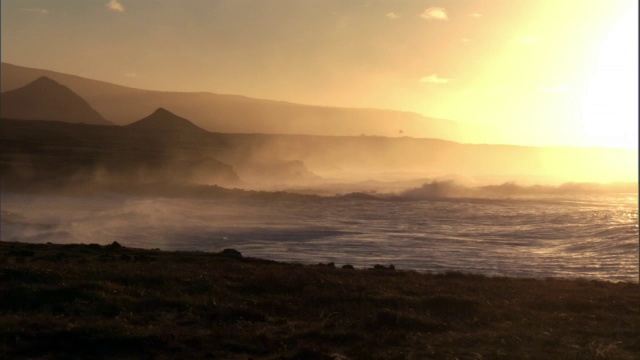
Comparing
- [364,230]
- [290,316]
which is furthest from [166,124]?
[290,316]

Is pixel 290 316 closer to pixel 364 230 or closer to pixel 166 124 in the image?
pixel 364 230

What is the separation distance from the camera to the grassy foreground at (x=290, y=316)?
13461 millimetres

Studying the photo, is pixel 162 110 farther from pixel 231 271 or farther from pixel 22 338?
pixel 22 338

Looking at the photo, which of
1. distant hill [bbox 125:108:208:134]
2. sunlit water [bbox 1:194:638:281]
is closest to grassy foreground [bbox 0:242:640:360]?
sunlit water [bbox 1:194:638:281]

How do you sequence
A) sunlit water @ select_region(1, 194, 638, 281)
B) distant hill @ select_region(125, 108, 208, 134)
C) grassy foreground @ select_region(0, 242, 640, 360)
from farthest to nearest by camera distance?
distant hill @ select_region(125, 108, 208, 134)
sunlit water @ select_region(1, 194, 638, 281)
grassy foreground @ select_region(0, 242, 640, 360)

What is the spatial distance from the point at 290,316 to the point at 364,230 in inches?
1658

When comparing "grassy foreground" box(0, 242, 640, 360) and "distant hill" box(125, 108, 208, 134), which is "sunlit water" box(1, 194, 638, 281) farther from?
"distant hill" box(125, 108, 208, 134)

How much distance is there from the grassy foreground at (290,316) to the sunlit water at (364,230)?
14.0 m

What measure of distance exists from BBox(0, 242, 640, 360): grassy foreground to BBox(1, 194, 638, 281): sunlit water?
14.0 metres

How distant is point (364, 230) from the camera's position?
5916cm

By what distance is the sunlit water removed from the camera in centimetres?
4050

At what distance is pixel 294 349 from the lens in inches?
529

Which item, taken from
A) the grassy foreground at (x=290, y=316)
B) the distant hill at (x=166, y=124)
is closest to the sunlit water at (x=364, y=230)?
the grassy foreground at (x=290, y=316)

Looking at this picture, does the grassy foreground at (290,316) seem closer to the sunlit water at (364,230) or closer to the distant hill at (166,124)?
the sunlit water at (364,230)
